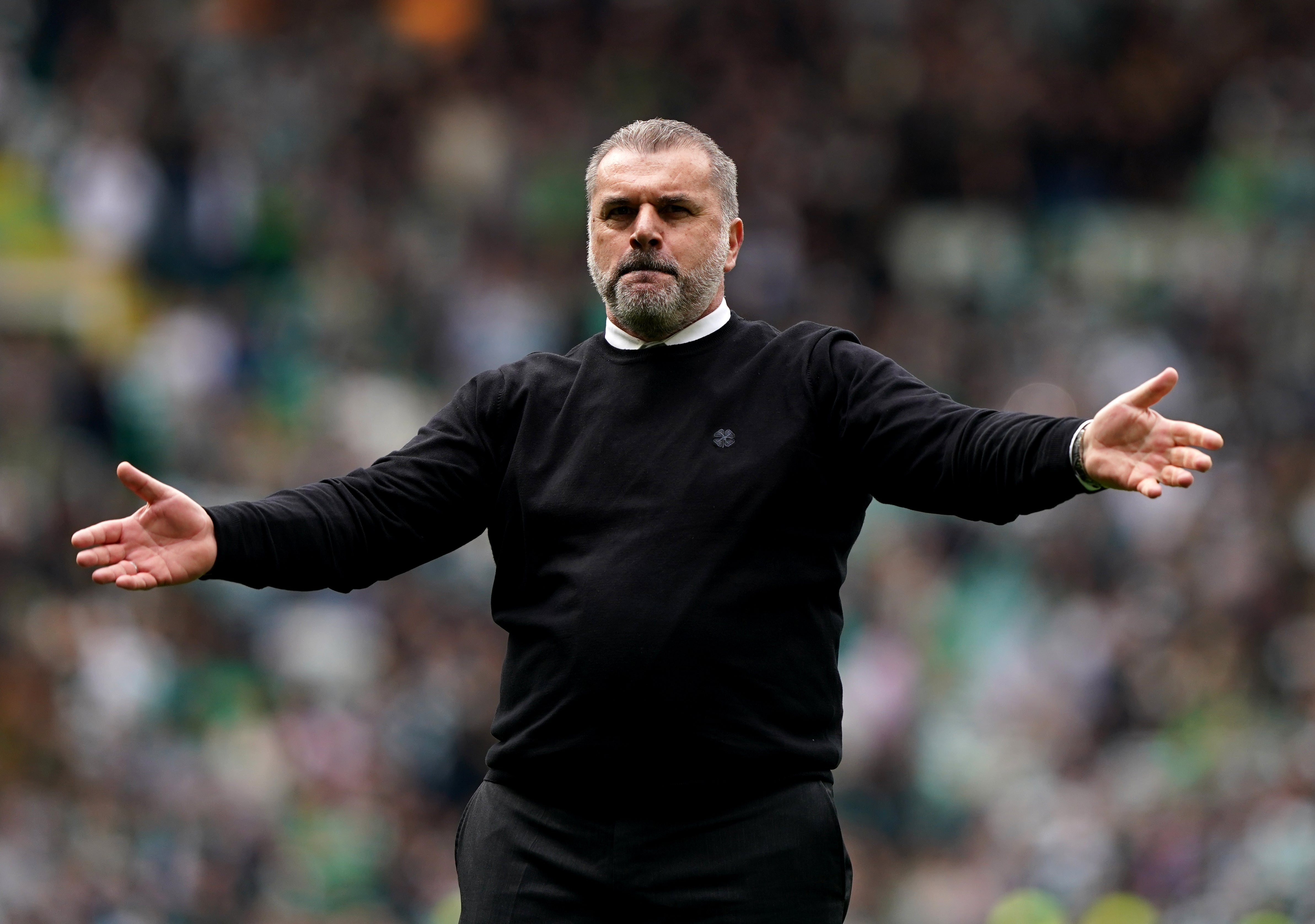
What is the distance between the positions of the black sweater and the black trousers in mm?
76


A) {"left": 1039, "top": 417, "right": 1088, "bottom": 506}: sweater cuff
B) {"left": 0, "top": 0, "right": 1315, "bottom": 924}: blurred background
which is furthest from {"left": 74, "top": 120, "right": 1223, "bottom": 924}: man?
{"left": 0, "top": 0, "right": 1315, "bottom": 924}: blurred background

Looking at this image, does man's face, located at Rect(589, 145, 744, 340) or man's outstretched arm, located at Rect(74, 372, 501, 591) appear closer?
man's outstretched arm, located at Rect(74, 372, 501, 591)

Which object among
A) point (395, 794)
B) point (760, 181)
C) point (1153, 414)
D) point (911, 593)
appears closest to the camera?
point (1153, 414)

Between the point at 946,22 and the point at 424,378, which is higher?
the point at 946,22

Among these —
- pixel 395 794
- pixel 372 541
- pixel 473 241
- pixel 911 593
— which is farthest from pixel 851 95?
pixel 372 541

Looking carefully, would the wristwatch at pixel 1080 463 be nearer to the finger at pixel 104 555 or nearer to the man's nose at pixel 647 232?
the man's nose at pixel 647 232

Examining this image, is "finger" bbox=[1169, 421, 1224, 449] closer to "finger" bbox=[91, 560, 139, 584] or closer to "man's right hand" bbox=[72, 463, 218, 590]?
"man's right hand" bbox=[72, 463, 218, 590]

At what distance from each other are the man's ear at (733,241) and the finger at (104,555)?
145cm

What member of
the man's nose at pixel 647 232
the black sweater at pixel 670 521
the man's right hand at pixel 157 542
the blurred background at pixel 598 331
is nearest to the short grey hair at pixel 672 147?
the man's nose at pixel 647 232

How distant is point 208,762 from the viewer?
10.3 m

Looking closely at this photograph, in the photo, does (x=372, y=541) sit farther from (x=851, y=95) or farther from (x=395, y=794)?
(x=851, y=95)

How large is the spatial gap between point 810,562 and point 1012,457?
515 mm

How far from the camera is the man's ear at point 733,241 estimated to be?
15.2 feet

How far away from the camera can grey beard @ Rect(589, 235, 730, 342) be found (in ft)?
14.6
